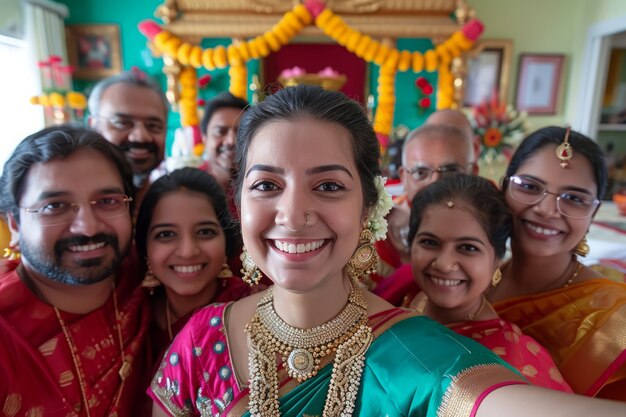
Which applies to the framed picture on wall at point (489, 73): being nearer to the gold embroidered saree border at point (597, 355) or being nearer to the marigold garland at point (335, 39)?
the marigold garland at point (335, 39)

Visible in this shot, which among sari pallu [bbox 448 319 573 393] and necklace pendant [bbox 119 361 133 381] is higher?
sari pallu [bbox 448 319 573 393]

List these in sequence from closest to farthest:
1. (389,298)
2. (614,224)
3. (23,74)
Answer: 1. (389,298)
2. (614,224)
3. (23,74)

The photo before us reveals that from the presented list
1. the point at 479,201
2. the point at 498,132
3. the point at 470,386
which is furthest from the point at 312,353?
the point at 498,132

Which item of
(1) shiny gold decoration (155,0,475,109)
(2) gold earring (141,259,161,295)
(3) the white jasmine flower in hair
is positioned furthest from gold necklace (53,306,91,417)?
(1) shiny gold decoration (155,0,475,109)

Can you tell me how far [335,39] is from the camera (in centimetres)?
506

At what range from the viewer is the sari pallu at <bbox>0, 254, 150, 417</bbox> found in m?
1.29

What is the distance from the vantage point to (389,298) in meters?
1.82

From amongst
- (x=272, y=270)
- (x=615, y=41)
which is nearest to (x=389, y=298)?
(x=272, y=270)

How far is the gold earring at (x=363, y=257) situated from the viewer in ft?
3.78

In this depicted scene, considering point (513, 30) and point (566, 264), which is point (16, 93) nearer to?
point (566, 264)

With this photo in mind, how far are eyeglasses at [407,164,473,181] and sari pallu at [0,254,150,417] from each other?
1568 millimetres

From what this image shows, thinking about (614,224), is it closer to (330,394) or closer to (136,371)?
(330,394)

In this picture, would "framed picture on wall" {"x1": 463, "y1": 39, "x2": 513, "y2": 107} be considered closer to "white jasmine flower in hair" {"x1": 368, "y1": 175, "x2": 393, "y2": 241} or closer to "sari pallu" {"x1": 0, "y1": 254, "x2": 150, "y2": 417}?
"white jasmine flower in hair" {"x1": 368, "y1": 175, "x2": 393, "y2": 241}

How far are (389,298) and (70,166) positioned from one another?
54.2 inches
